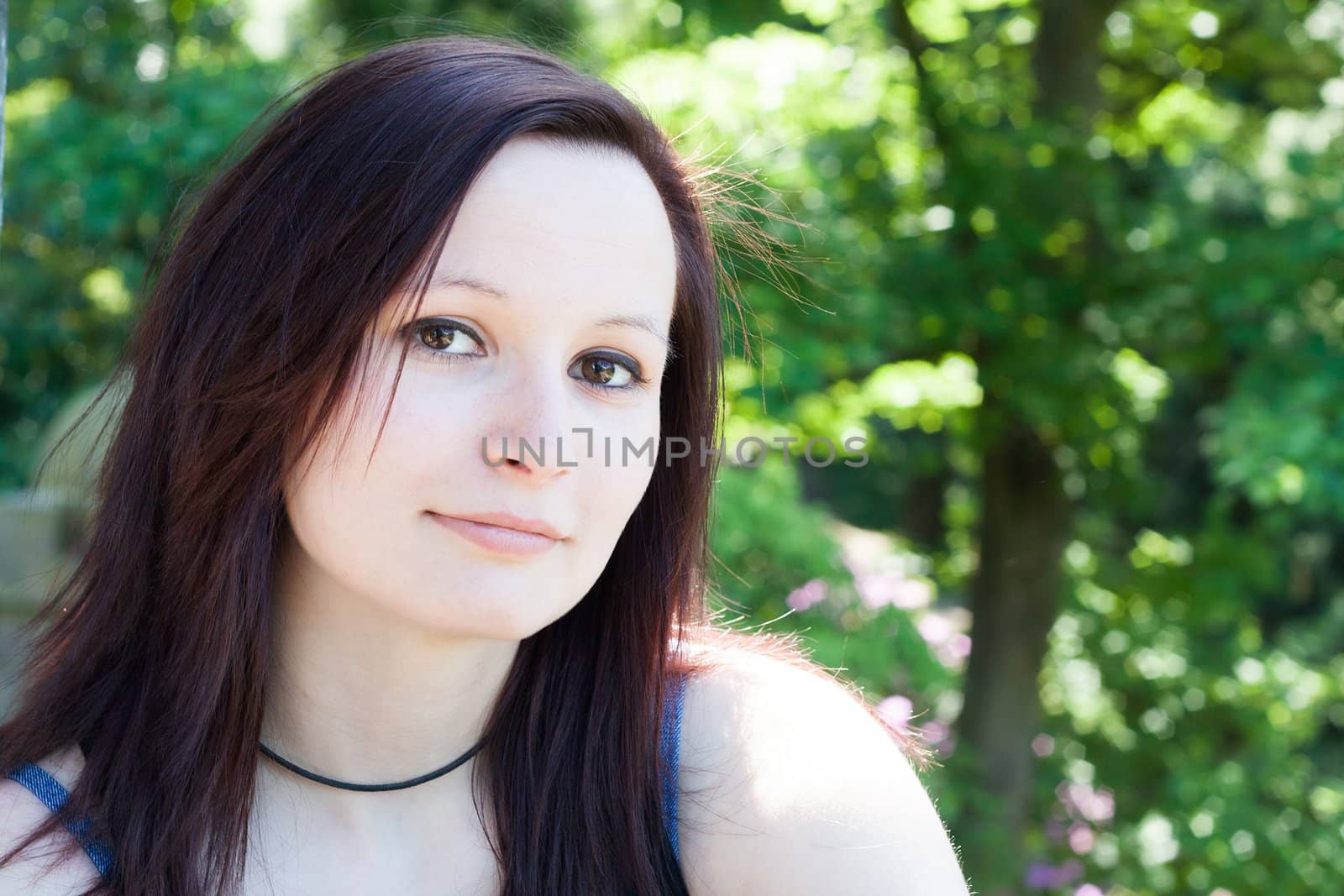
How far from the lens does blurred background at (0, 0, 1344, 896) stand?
360 centimetres

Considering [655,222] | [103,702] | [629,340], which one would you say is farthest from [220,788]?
[655,222]

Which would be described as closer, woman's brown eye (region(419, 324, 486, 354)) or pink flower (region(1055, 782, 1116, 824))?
woman's brown eye (region(419, 324, 486, 354))

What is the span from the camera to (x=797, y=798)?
51.4 inches

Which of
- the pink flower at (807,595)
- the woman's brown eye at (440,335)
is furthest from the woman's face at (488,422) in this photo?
the pink flower at (807,595)

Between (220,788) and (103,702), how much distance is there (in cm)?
16

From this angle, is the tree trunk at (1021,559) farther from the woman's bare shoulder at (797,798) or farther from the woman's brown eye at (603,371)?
the woman's brown eye at (603,371)

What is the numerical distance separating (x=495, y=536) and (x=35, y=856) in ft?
1.71

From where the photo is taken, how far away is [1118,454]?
190 inches

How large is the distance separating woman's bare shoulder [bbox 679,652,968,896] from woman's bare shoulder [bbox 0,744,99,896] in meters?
0.61

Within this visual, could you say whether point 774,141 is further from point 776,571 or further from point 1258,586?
point 1258,586

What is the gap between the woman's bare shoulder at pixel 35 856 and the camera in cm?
116

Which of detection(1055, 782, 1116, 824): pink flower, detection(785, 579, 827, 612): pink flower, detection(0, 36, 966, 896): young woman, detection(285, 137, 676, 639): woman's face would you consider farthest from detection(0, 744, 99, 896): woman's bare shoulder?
detection(1055, 782, 1116, 824): pink flower

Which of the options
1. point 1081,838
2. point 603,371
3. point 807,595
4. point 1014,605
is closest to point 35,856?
point 603,371

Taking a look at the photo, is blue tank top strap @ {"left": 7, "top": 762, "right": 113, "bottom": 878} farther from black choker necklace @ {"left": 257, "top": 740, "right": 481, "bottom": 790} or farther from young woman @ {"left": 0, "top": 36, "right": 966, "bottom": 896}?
black choker necklace @ {"left": 257, "top": 740, "right": 481, "bottom": 790}
